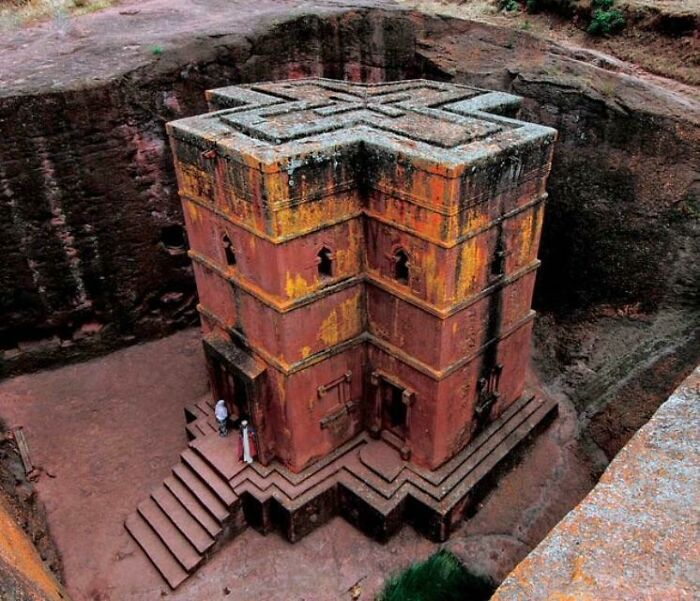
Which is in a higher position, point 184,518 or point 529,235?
point 529,235

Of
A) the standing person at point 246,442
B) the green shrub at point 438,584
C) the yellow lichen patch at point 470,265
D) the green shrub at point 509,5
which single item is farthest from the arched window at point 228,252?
the green shrub at point 509,5

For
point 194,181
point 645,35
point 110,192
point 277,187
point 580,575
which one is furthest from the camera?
point 645,35

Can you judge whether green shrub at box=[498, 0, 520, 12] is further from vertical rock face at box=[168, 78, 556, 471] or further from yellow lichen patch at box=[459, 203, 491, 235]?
yellow lichen patch at box=[459, 203, 491, 235]

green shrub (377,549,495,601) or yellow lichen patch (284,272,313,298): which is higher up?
yellow lichen patch (284,272,313,298)

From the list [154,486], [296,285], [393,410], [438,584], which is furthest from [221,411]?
Answer: [438,584]

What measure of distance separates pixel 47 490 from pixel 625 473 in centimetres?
996

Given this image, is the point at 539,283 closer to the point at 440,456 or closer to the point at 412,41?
the point at 440,456

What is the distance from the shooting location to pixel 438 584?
8.59 meters

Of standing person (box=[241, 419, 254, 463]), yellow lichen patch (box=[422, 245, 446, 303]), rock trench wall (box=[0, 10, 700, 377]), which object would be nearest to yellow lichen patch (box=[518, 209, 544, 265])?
yellow lichen patch (box=[422, 245, 446, 303])

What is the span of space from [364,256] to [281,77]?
724 cm

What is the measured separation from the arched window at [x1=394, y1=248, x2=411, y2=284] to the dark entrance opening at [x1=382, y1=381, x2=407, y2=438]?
6.05 ft

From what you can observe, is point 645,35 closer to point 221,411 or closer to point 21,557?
point 221,411

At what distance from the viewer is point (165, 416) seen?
11.9 m

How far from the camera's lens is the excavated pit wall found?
10.8 meters
